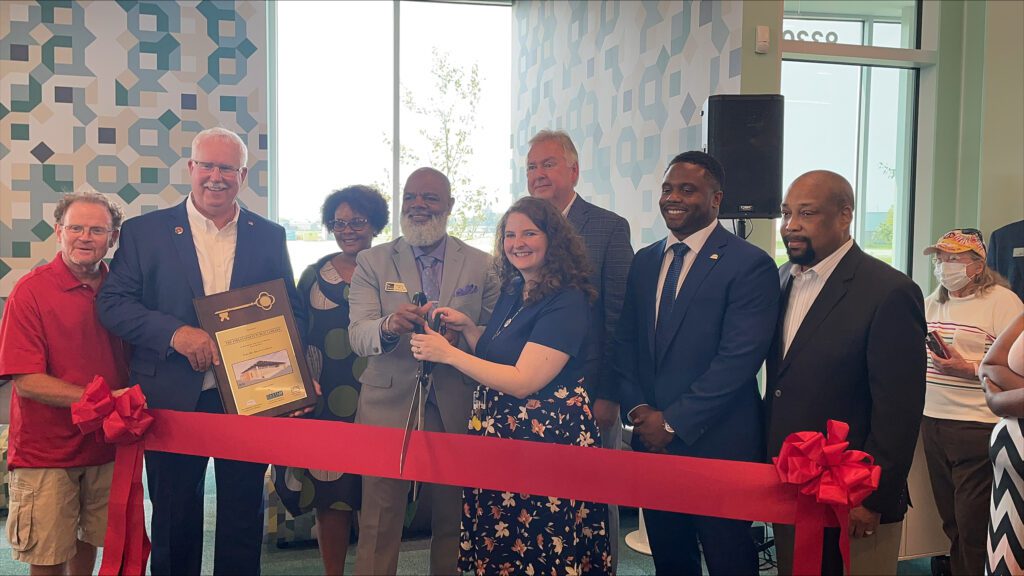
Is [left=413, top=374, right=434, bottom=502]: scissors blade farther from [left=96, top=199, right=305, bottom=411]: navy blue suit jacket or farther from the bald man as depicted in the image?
the bald man

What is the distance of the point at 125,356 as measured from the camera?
Answer: 10.0 ft

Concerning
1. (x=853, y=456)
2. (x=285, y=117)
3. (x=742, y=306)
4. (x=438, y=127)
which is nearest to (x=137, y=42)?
(x=285, y=117)

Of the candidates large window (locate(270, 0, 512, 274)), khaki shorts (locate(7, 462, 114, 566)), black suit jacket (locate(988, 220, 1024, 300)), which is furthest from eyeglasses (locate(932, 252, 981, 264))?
large window (locate(270, 0, 512, 274))

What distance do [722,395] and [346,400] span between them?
1.70m

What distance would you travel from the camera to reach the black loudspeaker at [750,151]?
13.3 ft

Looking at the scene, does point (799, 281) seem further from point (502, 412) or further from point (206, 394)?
point (206, 394)

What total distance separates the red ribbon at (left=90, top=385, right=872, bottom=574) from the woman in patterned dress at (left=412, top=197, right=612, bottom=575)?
0.13m

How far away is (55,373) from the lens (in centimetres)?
288

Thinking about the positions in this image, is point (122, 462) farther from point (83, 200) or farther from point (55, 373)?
point (83, 200)

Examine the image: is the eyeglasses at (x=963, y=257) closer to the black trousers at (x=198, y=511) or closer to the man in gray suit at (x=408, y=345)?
the man in gray suit at (x=408, y=345)

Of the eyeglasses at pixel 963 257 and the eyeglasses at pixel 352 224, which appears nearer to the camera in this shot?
the eyeglasses at pixel 352 224

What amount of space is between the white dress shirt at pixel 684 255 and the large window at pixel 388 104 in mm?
4866

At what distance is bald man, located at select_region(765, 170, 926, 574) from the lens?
7.59 feet

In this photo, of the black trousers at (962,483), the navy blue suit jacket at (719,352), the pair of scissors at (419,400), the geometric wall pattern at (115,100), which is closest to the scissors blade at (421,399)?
the pair of scissors at (419,400)
